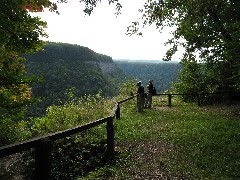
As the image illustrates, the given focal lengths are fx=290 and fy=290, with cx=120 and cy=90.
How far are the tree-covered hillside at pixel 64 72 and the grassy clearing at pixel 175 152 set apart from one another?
46193 millimetres

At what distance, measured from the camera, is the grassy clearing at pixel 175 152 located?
21.0 feet

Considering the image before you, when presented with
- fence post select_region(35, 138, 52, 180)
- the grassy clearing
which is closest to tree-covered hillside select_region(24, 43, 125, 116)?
the grassy clearing

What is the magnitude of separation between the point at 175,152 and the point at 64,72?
258 feet

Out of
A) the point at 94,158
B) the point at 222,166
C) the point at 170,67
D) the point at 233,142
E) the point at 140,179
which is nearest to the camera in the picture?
the point at 140,179

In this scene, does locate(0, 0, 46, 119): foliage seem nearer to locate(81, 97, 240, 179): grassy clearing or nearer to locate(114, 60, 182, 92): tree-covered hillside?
locate(81, 97, 240, 179): grassy clearing

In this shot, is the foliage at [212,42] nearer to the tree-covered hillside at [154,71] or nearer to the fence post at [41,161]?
the fence post at [41,161]

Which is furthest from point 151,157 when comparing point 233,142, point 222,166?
point 233,142

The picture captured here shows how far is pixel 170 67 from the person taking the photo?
554ft

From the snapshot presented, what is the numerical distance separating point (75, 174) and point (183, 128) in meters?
6.21

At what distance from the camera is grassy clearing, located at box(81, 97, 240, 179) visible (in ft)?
21.0

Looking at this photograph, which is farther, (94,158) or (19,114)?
(19,114)

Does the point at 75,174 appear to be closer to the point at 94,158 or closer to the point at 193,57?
the point at 94,158

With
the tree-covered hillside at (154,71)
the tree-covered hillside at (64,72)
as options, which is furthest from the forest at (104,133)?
the tree-covered hillside at (154,71)

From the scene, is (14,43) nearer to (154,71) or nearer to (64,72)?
(64,72)
